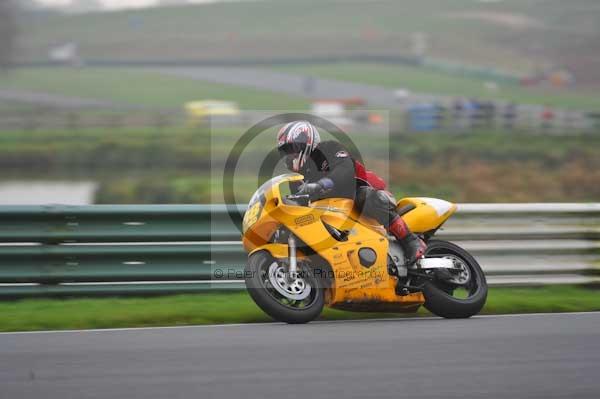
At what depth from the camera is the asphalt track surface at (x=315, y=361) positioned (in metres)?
5.46

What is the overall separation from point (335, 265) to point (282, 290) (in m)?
0.53

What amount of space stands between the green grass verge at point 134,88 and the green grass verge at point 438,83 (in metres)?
9.68

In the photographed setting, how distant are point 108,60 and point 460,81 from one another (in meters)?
30.9

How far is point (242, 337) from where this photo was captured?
7055 millimetres

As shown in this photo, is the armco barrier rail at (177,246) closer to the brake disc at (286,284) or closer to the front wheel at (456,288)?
the front wheel at (456,288)

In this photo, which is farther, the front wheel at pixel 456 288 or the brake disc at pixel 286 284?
→ the front wheel at pixel 456 288

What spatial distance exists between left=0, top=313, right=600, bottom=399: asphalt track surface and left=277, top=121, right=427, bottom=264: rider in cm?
87

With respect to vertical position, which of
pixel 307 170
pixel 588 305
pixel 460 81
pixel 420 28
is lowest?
pixel 588 305

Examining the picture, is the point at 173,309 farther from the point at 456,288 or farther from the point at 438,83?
the point at 438,83

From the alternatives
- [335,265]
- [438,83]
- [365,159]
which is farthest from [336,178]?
[438,83]

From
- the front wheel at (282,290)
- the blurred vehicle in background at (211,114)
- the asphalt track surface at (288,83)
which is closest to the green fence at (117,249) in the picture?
the front wheel at (282,290)

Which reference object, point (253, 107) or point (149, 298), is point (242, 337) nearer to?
point (149, 298)

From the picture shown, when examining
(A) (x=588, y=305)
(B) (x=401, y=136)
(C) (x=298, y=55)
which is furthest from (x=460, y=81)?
(A) (x=588, y=305)

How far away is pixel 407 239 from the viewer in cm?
802
